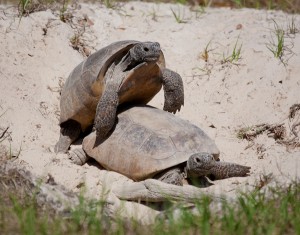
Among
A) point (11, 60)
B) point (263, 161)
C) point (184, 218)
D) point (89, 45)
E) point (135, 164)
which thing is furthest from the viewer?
point (89, 45)

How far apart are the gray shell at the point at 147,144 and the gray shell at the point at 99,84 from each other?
255 mm

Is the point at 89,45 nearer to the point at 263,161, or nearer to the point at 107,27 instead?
the point at 107,27

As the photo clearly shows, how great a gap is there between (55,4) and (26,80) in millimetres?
1438

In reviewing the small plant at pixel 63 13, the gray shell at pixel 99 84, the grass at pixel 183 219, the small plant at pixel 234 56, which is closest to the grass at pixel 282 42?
the small plant at pixel 234 56

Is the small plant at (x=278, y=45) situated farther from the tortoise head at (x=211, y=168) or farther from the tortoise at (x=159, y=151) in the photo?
the tortoise head at (x=211, y=168)

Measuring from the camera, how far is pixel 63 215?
15.8 feet

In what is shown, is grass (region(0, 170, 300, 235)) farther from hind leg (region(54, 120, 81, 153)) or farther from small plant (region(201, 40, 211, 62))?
small plant (region(201, 40, 211, 62))

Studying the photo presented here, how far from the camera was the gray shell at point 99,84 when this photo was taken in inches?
251

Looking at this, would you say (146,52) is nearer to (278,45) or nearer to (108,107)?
(108,107)

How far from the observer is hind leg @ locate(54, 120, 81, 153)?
22.2ft

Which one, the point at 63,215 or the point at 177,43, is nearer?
the point at 63,215

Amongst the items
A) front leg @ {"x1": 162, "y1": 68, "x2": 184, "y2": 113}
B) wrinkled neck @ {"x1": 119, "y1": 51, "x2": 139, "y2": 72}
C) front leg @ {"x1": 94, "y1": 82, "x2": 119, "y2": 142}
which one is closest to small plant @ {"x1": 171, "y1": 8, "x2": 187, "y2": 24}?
front leg @ {"x1": 162, "y1": 68, "x2": 184, "y2": 113}

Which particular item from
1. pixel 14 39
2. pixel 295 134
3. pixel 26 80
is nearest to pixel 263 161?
pixel 295 134

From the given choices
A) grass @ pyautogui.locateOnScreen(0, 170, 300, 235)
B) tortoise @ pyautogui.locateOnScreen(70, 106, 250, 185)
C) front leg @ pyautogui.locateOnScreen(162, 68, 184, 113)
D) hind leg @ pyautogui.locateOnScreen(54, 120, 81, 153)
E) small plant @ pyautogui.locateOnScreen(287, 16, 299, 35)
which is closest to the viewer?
grass @ pyautogui.locateOnScreen(0, 170, 300, 235)
